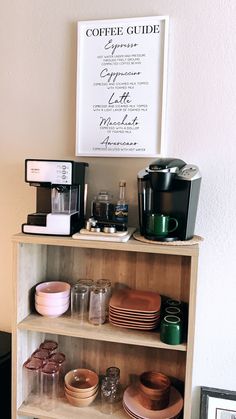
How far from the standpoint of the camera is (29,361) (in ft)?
4.67

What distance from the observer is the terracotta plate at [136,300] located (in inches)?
52.4

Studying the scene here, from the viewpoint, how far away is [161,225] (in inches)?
48.7

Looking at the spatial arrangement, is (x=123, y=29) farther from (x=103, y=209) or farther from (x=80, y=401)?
(x=80, y=401)

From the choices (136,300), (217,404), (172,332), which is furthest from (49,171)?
(217,404)

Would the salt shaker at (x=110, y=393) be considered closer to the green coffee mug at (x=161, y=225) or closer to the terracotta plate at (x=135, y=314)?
the terracotta plate at (x=135, y=314)

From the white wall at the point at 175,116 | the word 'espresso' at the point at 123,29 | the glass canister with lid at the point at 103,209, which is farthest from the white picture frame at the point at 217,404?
the word 'espresso' at the point at 123,29

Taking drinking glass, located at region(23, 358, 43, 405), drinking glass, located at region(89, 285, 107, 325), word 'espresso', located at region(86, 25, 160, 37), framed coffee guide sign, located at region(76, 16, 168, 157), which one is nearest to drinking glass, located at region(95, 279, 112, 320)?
drinking glass, located at region(89, 285, 107, 325)

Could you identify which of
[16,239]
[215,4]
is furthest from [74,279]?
[215,4]

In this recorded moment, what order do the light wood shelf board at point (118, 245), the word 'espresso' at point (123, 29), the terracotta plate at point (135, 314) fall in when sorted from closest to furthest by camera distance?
the light wood shelf board at point (118, 245) < the terracotta plate at point (135, 314) < the word 'espresso' at point (123, 29)

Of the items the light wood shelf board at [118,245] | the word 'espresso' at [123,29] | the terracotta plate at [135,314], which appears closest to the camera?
the light wood shelf board at [118,245]

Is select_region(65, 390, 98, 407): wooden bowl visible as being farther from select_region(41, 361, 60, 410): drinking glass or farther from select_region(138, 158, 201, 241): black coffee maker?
select_region(138, 158, 201, 241): black coffee maker

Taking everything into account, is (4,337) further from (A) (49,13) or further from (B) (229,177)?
(A) (49,13)

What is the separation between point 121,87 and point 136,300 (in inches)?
35.1

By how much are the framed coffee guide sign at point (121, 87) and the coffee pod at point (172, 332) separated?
0.68 m
